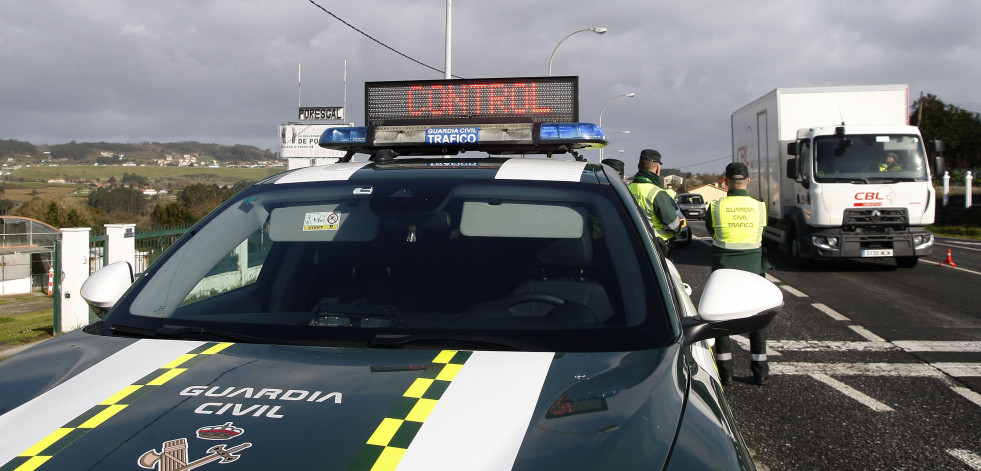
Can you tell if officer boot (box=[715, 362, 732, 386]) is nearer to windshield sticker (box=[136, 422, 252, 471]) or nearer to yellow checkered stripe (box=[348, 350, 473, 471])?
yellow checkered stripe (box=[348, 350, 473, 471])

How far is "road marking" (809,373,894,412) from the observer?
507cm

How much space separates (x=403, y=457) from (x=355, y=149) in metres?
2.55

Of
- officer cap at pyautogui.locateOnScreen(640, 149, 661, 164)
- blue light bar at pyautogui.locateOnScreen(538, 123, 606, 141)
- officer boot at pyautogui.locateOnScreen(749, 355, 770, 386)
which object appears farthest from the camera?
officer cap at pyautogui.locateOnScreen(640, 149, 661, 164)

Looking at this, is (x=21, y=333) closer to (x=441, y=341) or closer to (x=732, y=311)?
(x=441, y=341)

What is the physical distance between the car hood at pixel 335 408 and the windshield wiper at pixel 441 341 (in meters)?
0.03

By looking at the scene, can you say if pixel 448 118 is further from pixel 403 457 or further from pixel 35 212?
pixel 35 212

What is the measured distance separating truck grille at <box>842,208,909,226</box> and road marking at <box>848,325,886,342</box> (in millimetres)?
5770

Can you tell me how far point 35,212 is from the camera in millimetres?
69875

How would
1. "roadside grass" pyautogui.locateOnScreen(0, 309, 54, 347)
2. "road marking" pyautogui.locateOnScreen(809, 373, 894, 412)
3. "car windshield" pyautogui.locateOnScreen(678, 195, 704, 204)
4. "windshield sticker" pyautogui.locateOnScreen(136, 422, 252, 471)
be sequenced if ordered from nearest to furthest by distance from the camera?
1. "windshield sticker" pyautogui.locateOnScreen(136, 422, 252, 471)
2. "road marking" pyautogui.locateOnScreen(809, 373, 894, 412)
3. "roadside grass" pyautogui.locateOnScreen(0, 309, 54, 347)
4. "car windshield" pyautogui.locateOnScreen(678, 195, 704, 204)

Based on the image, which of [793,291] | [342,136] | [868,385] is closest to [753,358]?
[868,385]

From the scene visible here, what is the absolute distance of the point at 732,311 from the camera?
216 cm

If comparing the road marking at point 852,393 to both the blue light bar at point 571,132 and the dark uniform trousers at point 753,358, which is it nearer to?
the dark uniform trousers at point 753,358

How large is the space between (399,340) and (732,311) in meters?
0.97

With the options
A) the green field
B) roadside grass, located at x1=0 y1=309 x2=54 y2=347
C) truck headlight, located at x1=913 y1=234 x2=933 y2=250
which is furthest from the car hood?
the green field
